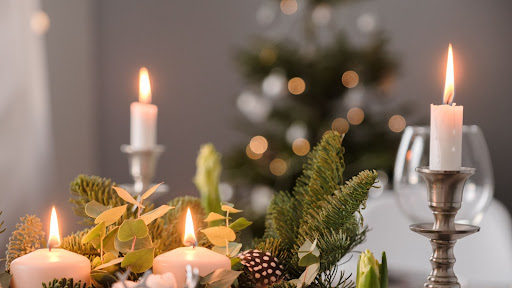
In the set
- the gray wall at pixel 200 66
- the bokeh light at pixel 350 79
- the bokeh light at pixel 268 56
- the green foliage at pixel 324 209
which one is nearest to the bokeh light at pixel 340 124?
the bokeh light at pixel 350 79

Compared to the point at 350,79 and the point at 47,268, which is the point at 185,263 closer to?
the point at 47,268

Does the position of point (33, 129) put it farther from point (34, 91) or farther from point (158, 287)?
point (158, 287)

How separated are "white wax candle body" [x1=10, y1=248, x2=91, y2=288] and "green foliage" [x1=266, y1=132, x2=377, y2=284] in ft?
0.44

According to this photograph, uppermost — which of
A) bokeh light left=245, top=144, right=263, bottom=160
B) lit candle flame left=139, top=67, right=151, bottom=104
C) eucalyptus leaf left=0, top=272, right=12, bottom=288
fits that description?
bokeh light left=245, top=144, right=263, bottom=160

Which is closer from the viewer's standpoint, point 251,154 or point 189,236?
point 189,236

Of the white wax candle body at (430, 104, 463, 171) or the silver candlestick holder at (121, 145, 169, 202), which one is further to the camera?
the silver candlestick holder at (121, 145, 169, 202)

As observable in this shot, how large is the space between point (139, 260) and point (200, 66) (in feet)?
11.1

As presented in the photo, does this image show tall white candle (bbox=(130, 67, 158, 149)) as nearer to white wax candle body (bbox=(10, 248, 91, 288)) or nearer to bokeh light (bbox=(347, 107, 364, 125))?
white wax candle body (bbox=(10, 248, 91, 288))

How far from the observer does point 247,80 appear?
3.31 meters

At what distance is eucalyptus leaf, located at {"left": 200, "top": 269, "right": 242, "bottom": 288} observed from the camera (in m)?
0.40

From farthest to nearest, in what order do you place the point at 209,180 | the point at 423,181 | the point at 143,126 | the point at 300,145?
1. the point at 300,145
2. the point at 143,126
3. the point at 423,181
4. the point at 209,180

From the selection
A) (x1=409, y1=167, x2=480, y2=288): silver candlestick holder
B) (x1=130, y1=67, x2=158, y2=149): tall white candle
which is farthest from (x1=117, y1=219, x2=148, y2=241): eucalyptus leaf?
(x1=130, y1=67, x2=158, y2=149): tall white candle

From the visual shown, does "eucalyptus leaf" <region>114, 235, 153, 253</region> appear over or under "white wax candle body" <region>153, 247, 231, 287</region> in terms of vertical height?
over

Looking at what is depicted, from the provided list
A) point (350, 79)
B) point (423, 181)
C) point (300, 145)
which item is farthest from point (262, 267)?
point (350, 79)
